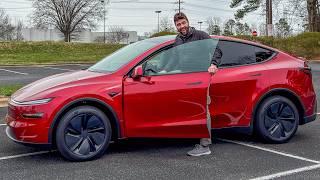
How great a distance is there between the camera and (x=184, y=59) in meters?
5.91

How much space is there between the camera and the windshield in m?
5.92

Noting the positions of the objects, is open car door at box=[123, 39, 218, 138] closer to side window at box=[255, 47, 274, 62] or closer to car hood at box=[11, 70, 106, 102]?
car hood at box=[11, 70, 106, 102]

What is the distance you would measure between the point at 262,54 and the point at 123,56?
1909 mm

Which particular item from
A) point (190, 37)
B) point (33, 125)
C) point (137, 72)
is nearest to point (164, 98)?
point (137, 72)

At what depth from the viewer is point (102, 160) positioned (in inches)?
218

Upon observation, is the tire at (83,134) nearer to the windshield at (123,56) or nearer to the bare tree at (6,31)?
the windshield at (123,56)

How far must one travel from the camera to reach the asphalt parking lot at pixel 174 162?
196 inches

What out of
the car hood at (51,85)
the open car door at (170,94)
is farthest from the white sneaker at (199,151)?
the car hood at (51,85)

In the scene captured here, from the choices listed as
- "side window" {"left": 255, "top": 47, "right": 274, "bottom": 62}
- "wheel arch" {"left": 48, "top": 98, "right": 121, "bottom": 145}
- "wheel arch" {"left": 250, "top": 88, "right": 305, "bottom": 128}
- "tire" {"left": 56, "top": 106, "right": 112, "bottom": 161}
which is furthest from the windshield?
"wheel arch" {"left": 250, "top": 88, "right": 305, "bottom": 128}

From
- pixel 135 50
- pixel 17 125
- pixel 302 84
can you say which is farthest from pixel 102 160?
pixel 302 84

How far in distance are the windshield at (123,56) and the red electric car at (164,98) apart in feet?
0.08

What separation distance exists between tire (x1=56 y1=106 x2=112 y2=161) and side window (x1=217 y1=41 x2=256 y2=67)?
1792 millimetres

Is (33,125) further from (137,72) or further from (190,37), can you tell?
(190,37)

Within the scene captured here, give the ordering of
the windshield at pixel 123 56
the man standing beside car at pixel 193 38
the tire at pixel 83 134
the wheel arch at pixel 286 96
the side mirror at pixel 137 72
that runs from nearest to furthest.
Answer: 1. the tire at pixel 83 134
2. the side mirror at pixel 137 72
3. the man standing beside car at pixel 193 38
4. the windshield at pixel 123 56
5. the wheel arch at pixel 286 96
